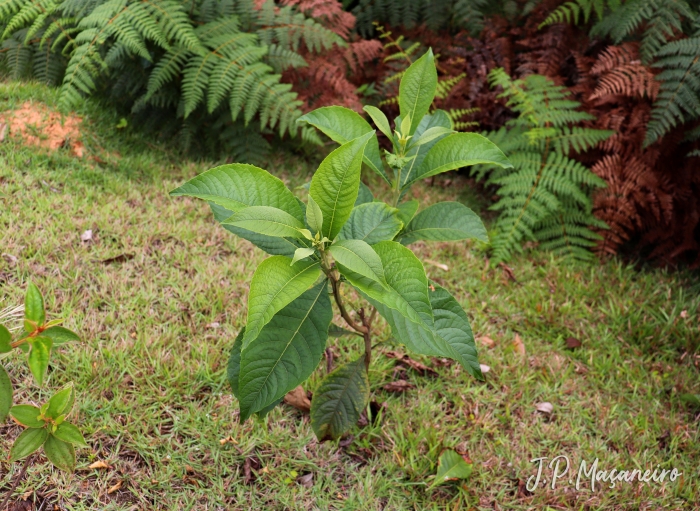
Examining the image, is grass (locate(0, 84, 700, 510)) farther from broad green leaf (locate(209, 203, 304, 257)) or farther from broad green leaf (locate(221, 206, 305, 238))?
broad green leaf (locate(221, 206, 305, 238))

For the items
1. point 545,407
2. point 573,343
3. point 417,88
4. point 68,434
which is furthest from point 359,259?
point 573,343

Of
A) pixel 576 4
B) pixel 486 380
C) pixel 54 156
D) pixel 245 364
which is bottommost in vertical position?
pixel 486 380

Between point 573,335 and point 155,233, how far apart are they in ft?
7.40

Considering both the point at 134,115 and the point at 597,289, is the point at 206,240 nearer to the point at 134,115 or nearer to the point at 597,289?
the point at 134,115

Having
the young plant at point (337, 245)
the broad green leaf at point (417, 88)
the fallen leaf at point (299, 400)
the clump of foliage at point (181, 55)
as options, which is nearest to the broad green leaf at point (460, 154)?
the young plant at point (337, 245)

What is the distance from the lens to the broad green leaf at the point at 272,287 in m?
1.20

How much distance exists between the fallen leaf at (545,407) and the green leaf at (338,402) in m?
0.92

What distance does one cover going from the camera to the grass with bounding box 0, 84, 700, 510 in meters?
1.91

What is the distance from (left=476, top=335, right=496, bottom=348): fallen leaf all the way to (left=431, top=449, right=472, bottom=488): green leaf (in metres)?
0.74

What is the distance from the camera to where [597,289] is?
311 cm

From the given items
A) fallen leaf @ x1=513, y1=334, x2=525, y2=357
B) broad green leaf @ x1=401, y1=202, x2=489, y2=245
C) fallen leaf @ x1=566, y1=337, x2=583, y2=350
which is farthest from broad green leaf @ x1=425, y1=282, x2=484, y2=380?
fallen leaf @ x1=566, y1=337, x2=583, y2=350

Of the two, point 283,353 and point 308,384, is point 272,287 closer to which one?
point 283,353

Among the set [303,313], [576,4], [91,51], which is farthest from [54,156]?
[576,4]

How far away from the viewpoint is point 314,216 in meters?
1.32
